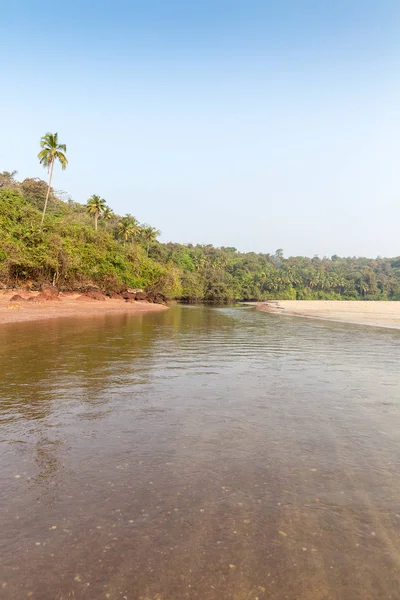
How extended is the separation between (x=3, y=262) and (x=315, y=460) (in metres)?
50.0

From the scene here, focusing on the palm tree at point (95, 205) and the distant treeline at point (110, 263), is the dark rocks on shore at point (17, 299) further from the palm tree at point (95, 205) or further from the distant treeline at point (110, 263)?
the palm tree at point (95, 205)

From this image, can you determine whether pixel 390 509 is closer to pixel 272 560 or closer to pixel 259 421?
pixel 272 560

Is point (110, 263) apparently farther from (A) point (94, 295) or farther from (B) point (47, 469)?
(B) point (47, 469)

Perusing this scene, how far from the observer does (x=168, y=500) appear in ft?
16.4

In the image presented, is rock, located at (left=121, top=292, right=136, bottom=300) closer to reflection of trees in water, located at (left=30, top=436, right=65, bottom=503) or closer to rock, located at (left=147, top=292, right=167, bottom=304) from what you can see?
rock, located at (left=147, top=292, right=167, bottom=304)

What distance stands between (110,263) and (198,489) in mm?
67594

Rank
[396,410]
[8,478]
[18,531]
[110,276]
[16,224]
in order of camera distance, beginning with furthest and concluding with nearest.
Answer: [110,276], [16,224], [396,410], [8,478], [18,531]

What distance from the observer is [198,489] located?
530cm

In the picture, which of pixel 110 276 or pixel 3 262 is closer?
pixel 3 262

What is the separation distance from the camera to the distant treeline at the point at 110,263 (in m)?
52.0

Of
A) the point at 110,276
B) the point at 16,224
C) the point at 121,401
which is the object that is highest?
the point at 16,224

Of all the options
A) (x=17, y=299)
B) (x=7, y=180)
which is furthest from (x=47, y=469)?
(x=7, y=180)

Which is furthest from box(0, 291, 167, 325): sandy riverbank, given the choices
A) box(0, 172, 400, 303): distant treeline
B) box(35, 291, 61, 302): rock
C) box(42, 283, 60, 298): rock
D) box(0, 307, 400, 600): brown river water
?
box(0, 307, 400, 600): brown river water

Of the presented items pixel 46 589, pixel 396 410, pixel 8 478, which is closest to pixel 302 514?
pixel 46 589
